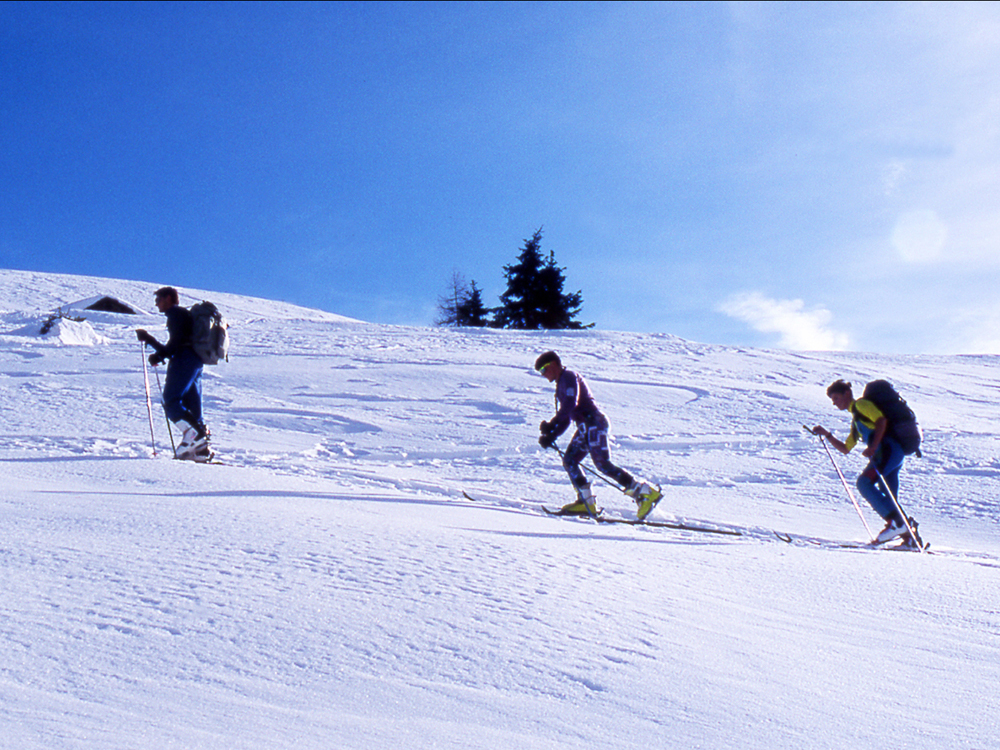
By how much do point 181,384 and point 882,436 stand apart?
19.1ft

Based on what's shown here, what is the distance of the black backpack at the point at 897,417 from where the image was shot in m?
5.76

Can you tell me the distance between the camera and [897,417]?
579 centimetres

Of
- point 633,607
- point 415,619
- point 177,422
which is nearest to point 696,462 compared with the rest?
point 177,422

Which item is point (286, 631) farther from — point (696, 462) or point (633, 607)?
point (696, 462)

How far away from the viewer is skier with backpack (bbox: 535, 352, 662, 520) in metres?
5.79

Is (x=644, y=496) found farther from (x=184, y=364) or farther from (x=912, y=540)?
(x=184, y=364)

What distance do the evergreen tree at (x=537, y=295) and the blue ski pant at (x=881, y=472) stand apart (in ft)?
108

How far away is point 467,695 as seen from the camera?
173cm

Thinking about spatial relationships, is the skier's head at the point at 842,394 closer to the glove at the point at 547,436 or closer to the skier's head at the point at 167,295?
the glove at the point at 547,436

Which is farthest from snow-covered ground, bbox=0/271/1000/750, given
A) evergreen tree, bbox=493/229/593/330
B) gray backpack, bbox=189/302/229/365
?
evergreen tree, bbox=493/229/593/330

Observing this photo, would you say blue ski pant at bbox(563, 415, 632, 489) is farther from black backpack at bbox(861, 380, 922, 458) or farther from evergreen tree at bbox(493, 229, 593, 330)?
evergreen tree at bbox(493, 229, 593, 330)

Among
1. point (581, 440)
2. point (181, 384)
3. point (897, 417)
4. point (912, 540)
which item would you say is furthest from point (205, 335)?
point (912, 540)

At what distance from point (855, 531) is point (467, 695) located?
524cm

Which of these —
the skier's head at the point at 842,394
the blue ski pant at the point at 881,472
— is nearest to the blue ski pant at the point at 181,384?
the skier's head at the point at 842,394
